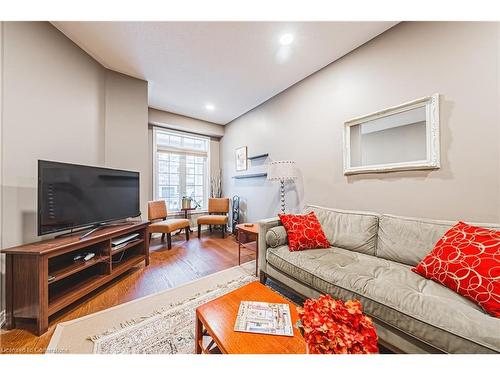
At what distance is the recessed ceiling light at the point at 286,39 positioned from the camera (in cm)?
191

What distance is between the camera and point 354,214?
1.89m

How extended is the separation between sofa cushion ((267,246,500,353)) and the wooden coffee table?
442mm

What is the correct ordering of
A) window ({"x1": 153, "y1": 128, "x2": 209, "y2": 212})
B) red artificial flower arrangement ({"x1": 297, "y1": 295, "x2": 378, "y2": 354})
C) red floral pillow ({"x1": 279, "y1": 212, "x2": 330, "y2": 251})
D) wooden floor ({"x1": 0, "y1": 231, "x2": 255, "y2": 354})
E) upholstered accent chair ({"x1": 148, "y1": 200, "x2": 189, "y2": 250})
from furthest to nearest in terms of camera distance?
window ({"x1": 153, "y1": 128, "x2": 209, "y2": 212}) < upholstered accent chair ({"x1": 148, "y1": 200, "x2": 189, "y2": 250}) < red floral pillow ({"x1": 279, "y1": 212, "x2": 330, "y2": 251}) < wooden floor ({"x1": 0, "y1": 231, "x2": 255, "y2": 354}) < red artificial flower arrangement ({"x1": 297, "y1": 295, "x2": 378, "y2": 354})

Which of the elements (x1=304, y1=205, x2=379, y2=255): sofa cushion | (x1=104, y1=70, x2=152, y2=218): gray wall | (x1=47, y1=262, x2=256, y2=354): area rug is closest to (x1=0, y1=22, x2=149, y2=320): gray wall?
(x1=104, y1=70, x2=152, y2=218): gray wall

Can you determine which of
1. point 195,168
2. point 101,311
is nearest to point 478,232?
point 101,311

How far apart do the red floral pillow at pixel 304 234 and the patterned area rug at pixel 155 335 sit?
1084 mm

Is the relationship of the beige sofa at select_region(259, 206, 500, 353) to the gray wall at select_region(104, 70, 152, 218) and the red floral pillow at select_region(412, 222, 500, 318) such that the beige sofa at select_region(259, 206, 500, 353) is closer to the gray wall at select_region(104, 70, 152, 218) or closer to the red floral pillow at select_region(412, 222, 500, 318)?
the red floral pillow at select_region(412, 222, 500, 318)

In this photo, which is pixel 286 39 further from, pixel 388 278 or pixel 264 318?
pixel 264 318

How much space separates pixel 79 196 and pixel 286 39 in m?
2.64

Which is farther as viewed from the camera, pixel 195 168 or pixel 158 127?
pixel 195 168

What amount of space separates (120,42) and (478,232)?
11.6 feet

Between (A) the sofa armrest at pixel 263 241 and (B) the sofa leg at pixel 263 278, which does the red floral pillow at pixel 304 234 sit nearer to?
(A) the sofa armrest at pixel 263 241

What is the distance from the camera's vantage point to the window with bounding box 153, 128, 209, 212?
161 inches
